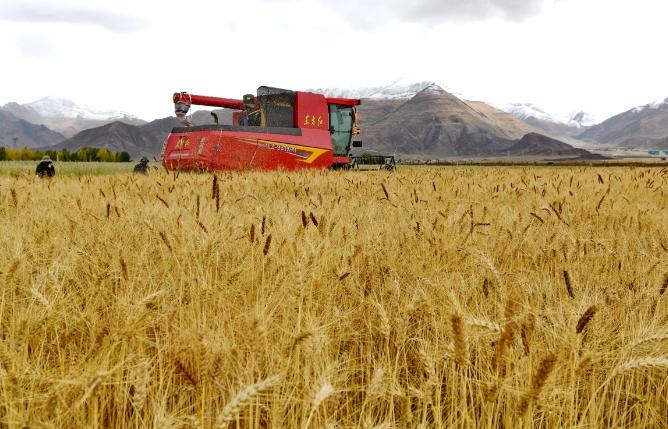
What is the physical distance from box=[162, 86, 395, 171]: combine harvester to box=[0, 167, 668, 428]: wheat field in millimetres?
7254

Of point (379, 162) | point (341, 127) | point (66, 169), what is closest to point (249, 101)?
point (341, 127)

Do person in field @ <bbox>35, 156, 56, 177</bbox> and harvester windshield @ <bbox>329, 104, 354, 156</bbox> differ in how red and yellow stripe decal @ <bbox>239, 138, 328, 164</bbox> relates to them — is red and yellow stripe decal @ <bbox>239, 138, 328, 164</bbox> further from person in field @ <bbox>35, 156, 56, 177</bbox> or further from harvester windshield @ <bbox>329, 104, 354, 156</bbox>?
person in field @ <bbox>35, 156, 56, 177</bbox>

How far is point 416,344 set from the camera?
5.16ft

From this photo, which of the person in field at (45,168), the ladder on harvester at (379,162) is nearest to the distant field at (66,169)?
the person in field at (45,168)

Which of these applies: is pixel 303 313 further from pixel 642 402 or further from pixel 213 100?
pixel 213 100

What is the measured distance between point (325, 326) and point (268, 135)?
967 centimetres

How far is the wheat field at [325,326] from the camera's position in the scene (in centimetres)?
107

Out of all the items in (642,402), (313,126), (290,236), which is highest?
(313,126)

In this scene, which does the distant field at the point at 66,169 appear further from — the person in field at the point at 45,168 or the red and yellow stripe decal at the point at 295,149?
the red and yellow stripe decal at the point at 295,149

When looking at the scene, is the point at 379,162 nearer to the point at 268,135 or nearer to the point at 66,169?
the point at 268,135

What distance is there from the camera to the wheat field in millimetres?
1071

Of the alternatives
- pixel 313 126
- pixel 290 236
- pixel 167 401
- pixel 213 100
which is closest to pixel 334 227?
pixel 290 236

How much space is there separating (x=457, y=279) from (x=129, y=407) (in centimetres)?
123

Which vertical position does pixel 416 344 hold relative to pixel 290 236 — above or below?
below
